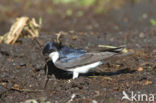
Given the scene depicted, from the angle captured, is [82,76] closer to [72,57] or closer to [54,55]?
[72,57]

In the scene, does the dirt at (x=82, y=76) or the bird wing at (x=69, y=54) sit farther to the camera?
the bird wing at (x=69, y=54)

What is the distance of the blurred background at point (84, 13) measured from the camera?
9664mm

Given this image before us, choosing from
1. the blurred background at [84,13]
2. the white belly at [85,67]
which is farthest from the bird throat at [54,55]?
the blurred background at [84,13]

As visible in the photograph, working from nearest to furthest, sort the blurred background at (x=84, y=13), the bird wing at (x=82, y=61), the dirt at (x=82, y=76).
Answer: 1. the dirt at (x=82, y=76)
2. the bird wing at (x=82, y=61)
3. the blurred background at (x=84, y=13)

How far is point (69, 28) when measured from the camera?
949 cm

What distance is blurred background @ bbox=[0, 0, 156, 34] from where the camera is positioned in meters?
9.66

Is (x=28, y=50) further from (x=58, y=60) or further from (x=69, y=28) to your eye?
(x=69, y=28)

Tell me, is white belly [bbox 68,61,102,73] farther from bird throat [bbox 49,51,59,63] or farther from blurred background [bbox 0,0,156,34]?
blurred background [bbox 0,0,156,34]

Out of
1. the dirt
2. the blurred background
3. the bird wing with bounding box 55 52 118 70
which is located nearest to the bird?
the bird wing with bounding box 55 52 118 70

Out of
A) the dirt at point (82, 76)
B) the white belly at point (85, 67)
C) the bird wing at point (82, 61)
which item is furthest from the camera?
the white belly at point (85, 67)

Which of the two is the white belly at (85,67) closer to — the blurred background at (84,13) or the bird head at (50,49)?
the bird head at (50,49)

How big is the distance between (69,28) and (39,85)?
4.44 m

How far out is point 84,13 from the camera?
1075cm

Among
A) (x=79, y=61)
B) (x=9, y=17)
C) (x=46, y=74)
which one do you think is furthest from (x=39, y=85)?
(x=9, y=17)
